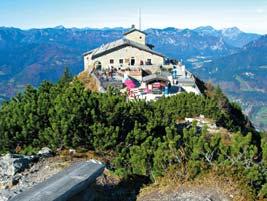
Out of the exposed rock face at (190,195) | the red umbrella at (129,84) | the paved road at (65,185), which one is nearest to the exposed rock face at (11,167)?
the paved road at (65,185)

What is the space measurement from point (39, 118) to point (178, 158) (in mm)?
10079

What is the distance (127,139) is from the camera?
23.3m

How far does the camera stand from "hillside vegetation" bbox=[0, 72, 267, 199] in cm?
1623

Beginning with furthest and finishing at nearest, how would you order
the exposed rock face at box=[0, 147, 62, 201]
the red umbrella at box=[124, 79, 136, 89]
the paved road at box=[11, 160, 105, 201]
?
the red umbrella at box=[124, 79, 136, 89] → the exposed rock face at box=[0, 147, 62, 201] → the paved road at box=[11, 160, 105, 201]

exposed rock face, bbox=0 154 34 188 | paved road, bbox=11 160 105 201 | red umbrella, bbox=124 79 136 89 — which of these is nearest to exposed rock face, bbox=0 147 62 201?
exposed rock face, bbox=0 154 34 188

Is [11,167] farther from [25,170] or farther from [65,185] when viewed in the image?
[65,185]

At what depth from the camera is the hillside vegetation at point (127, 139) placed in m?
16.2

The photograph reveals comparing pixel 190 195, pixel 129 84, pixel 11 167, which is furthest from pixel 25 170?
pixel 129 84

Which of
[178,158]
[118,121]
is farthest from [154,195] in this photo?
[118,121]

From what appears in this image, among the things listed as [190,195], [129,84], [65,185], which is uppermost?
[65,185]

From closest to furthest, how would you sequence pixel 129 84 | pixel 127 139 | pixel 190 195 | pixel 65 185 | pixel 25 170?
pixel 65 185 → pixel 190 195 → pixel 25 170 → pixel 127 139 → pixel 129 84

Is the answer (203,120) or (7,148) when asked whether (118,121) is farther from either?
(203,120)

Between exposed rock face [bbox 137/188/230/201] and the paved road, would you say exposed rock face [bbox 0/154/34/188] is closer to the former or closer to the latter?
the paved road

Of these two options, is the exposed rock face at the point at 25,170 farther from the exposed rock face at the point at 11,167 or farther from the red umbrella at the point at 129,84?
the red umbrella at the point at 129,84
